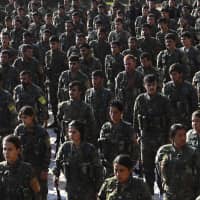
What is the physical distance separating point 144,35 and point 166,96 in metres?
4.82

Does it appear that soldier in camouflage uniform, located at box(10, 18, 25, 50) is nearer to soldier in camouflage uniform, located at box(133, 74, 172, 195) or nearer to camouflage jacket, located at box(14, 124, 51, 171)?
soldier in camouflage uniform, located at box(133, 74, 172, 195)

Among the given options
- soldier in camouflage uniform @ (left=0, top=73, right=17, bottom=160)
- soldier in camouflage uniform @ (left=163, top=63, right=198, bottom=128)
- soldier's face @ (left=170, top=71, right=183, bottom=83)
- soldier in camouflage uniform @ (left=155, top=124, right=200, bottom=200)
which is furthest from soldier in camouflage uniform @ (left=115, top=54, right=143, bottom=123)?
soldier in camouflage uniform @ (left=155, top=124, right=200, bottom=200)

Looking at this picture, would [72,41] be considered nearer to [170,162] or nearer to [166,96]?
[166,96]

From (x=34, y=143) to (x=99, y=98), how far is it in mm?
2128

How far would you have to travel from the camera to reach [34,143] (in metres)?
7.87

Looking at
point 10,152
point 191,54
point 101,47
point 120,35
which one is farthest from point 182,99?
point 120,35

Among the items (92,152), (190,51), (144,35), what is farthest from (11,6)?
(92,152)

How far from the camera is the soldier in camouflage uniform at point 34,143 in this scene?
787 centimetres

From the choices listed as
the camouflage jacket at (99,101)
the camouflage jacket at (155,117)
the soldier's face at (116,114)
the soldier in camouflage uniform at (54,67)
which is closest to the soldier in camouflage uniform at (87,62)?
the soldier in camouflage uniform at (54,67)

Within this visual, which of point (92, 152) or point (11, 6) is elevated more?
point (11, 6)

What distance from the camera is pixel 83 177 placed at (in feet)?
23.8

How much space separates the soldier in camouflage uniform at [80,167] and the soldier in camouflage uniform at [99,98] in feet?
7.81

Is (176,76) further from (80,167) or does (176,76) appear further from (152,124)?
(80,167)

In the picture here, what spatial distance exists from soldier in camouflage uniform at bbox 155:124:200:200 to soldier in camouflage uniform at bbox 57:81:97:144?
188 centimetres
